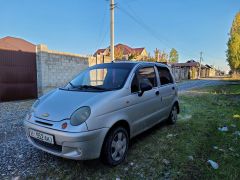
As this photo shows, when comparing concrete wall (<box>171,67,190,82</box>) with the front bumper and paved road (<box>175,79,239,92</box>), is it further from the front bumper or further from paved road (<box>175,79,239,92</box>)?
the front bumper

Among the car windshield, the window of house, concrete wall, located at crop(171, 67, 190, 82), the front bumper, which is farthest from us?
concrete wall, located at crop(171, 67, 190, 82)

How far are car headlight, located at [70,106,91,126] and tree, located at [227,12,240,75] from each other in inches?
1383

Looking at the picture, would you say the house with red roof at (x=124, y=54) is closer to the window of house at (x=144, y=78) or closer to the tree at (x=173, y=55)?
the window of house at (x=144, y=78)

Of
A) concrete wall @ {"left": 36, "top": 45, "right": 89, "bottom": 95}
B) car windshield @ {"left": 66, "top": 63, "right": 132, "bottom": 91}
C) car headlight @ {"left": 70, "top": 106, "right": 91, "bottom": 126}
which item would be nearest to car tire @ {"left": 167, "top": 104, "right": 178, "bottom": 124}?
car windshield @ {"left": 66, "top": 63, "right": 132, "bottom": 91}

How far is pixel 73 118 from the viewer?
2.82 m

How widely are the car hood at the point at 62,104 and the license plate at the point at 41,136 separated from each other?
0.25 metres

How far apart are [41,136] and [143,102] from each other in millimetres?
1965

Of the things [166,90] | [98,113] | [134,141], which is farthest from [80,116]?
[166,90]

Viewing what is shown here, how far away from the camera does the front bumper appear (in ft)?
8.91

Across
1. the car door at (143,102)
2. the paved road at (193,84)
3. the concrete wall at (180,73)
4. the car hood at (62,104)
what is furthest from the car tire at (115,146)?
the concrete wall at (180,73)

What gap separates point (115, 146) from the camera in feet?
10.7

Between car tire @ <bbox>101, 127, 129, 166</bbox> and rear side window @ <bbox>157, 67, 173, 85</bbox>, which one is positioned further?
rear side window @ <bbox>157, 67, 173, 85</bbox>

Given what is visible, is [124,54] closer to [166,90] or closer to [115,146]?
[166,90]

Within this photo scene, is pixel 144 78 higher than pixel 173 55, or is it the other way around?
pixel 173 55
